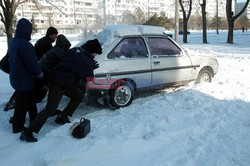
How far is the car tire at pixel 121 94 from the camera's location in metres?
5.66

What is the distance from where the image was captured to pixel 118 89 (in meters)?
5.70

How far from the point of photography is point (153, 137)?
4207mm

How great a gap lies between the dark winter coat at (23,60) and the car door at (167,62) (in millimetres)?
2739

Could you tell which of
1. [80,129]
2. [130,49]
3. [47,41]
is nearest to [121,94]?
[130,49]

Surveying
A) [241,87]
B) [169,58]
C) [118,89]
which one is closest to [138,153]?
[118,89]

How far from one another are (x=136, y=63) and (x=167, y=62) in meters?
0.88

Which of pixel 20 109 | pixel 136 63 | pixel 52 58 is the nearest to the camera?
pixel 20 109

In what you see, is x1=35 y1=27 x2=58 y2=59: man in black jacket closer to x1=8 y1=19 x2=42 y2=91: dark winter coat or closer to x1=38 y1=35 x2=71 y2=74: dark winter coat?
x1=38 y1=35 x2=71 y2=74: dark winter coat

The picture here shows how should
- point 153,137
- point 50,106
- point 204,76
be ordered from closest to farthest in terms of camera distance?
1. point 153,137
2. point 50,106
3. point 204,76

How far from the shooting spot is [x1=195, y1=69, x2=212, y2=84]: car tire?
7.15 meters

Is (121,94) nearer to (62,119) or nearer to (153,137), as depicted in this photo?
(62,119)

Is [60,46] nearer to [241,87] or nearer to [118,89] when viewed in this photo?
[118,89]

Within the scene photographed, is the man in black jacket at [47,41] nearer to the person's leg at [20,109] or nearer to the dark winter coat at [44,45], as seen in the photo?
the dark winter coat at [44,45]

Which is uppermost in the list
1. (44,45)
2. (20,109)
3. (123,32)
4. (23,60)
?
(123,32)
